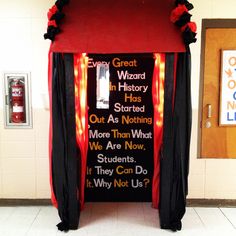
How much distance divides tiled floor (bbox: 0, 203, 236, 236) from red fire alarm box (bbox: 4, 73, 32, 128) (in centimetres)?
108

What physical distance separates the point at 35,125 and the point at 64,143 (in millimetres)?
823

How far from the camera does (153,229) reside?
3.18 meters

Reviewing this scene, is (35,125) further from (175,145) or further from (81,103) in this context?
(175,145)

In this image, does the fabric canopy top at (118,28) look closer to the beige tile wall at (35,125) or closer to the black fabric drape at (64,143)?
the black fabric drape at (64,143)

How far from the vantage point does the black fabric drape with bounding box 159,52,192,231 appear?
294 cm

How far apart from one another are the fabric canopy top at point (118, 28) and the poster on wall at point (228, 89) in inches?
37.6

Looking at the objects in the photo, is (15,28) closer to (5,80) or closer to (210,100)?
(5,80)

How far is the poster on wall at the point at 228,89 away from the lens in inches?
140

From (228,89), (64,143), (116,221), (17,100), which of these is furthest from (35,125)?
(228,89)

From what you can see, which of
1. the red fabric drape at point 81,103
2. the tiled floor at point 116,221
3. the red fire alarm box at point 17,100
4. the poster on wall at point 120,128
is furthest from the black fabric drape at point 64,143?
the red fire alarm box at point 17,100

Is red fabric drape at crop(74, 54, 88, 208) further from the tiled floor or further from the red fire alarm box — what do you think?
the red fire alarm box

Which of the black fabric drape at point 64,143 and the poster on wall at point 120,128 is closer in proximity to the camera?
the black fabric drape at point 64,143

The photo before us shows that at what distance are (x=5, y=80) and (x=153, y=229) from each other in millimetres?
2426

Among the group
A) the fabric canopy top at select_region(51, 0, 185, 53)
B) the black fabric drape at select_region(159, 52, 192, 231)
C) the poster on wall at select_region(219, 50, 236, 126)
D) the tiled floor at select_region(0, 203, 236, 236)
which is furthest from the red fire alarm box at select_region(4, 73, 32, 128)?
the poster on wall at select_region(219, 50, 236, 126)
